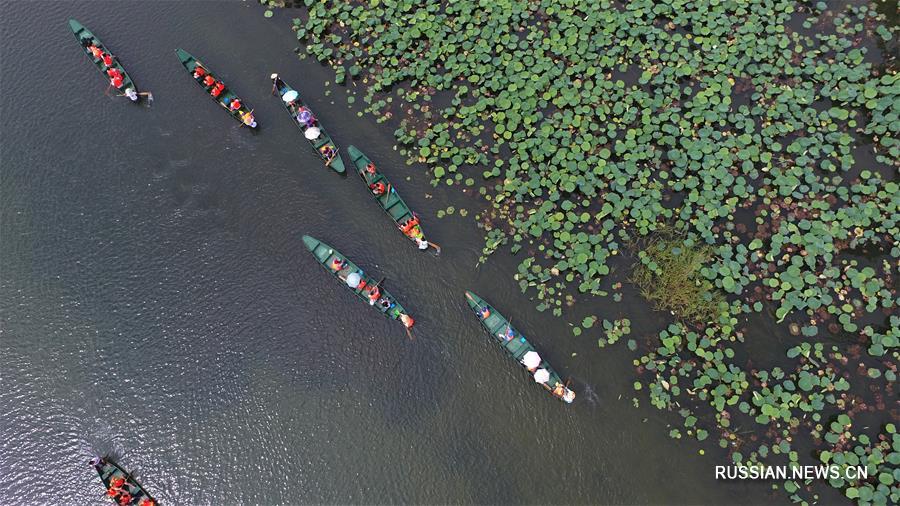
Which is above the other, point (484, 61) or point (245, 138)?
point (484, 61)

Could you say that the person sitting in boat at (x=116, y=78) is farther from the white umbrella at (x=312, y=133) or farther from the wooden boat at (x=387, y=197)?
the wooden boat at (x=387, y=197)

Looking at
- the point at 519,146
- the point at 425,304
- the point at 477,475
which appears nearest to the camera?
the point at 477,475

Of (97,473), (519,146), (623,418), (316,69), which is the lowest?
(97,473)

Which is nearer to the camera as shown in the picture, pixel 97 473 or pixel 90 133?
pixel 97 473

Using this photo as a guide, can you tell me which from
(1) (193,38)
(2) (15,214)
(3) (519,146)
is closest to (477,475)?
(3) (519,146)

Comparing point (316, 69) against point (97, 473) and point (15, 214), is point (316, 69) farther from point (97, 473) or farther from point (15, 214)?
point (97, 473)

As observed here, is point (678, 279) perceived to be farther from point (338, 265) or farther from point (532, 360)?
point (338, 265)
